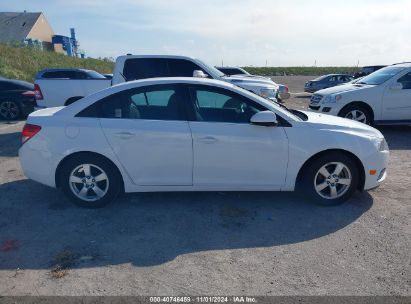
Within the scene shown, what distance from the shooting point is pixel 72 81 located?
898cm

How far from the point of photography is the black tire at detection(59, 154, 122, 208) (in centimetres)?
405

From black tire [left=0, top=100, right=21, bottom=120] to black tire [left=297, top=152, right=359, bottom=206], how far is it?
9.82 meters

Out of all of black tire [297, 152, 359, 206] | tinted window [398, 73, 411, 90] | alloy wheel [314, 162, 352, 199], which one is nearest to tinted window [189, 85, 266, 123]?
black tire [297, 152, 359, 206]

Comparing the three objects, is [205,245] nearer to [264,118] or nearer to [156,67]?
[264,118]

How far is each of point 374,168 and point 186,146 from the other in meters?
2.37

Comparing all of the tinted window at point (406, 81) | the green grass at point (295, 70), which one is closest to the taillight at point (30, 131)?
the tinted window at point (406, 81)

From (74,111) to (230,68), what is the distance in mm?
13045

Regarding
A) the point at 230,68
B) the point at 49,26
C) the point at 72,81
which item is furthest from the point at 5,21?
the point at 72,81

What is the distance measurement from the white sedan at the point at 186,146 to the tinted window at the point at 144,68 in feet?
11.2

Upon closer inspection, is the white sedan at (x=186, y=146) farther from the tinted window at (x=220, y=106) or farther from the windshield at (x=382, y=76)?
the windshield at (x=382, y=76)

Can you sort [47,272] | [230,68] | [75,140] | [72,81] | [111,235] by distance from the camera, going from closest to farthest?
[47,272], [111,235], [75,140], [72,81], [230,68]

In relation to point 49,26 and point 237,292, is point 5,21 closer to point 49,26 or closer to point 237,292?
point 49,26

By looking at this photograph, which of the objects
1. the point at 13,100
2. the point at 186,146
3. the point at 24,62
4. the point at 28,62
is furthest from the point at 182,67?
the point at 28,62

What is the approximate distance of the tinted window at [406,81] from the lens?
323 inches
